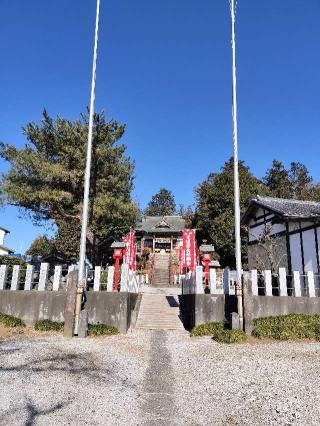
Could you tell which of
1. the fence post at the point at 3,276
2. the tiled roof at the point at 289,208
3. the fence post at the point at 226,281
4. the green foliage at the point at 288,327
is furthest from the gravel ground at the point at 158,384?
the tiled roof at the point at 289,208

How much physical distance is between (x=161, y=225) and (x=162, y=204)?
30484 mm

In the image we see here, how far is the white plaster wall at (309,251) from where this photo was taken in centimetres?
1681

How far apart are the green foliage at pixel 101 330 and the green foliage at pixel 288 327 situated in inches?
185

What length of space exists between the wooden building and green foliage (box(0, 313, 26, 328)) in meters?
12.1

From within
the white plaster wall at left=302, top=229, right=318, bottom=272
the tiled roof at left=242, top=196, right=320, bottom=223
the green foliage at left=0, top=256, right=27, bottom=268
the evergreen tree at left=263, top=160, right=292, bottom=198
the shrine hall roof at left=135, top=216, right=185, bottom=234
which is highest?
the evergreen tree at left=263, top=160, right=292, bottom=198

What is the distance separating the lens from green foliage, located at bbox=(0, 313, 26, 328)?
466 inches

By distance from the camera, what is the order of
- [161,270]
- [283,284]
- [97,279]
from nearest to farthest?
[283,284]
[97,279]
[161,270]

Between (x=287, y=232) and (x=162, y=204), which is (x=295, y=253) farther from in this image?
(x=162, y=204)

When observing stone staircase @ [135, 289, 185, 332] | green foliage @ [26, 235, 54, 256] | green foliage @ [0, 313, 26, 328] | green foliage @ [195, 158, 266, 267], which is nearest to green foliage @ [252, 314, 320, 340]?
stone staircase @ [135, 289, 185, 332]

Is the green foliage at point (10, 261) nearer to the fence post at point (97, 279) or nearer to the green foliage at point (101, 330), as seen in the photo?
the fence post at point (97, 279)

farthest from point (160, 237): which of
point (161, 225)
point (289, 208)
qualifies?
point (289, 208)

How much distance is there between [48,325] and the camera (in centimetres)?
1174

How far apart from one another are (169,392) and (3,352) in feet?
14.8

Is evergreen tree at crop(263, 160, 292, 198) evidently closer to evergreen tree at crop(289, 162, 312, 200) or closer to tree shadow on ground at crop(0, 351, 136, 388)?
evergreen tree at crop(289, 162, 312, 200)
